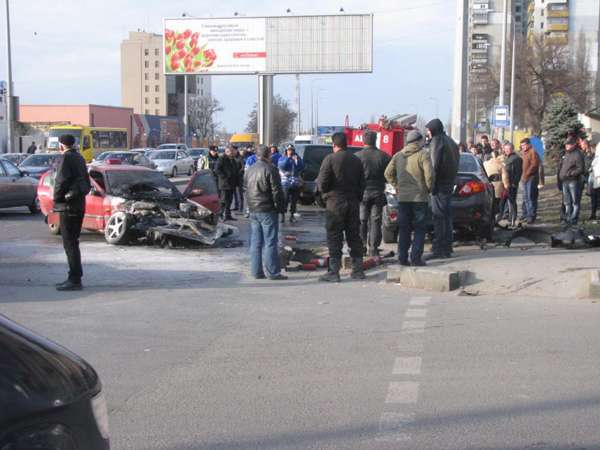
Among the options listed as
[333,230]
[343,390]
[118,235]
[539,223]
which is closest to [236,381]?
[343,390]

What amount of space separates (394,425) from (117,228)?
1024 cm

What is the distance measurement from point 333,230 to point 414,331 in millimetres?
3175

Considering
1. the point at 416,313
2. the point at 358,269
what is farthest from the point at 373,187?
the point at 416,313

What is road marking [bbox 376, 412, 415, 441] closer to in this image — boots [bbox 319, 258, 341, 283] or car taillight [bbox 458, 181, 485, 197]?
boots [bbox 319, 258, 341, 283]

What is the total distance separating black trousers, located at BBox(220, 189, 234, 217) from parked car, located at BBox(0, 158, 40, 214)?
5645mm

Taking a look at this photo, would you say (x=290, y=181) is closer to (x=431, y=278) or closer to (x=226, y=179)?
(x=226, y=179)

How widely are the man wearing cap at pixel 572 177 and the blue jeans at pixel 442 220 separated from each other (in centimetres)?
448

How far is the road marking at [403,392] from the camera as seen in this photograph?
560 cm

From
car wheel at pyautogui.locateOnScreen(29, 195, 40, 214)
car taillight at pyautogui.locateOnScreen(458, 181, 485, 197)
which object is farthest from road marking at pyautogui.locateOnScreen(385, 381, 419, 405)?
car wheel at pyautogui.locateOnScreen(29, 195, 40, 214)

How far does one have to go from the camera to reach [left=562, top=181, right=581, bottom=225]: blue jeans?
15484mm

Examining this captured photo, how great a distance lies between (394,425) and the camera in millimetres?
5090

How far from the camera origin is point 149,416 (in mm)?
5340

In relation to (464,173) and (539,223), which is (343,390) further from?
(539,223)

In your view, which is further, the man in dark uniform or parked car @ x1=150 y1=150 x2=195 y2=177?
parked car @ x1=150 y1=150 x2=195 y2=177
